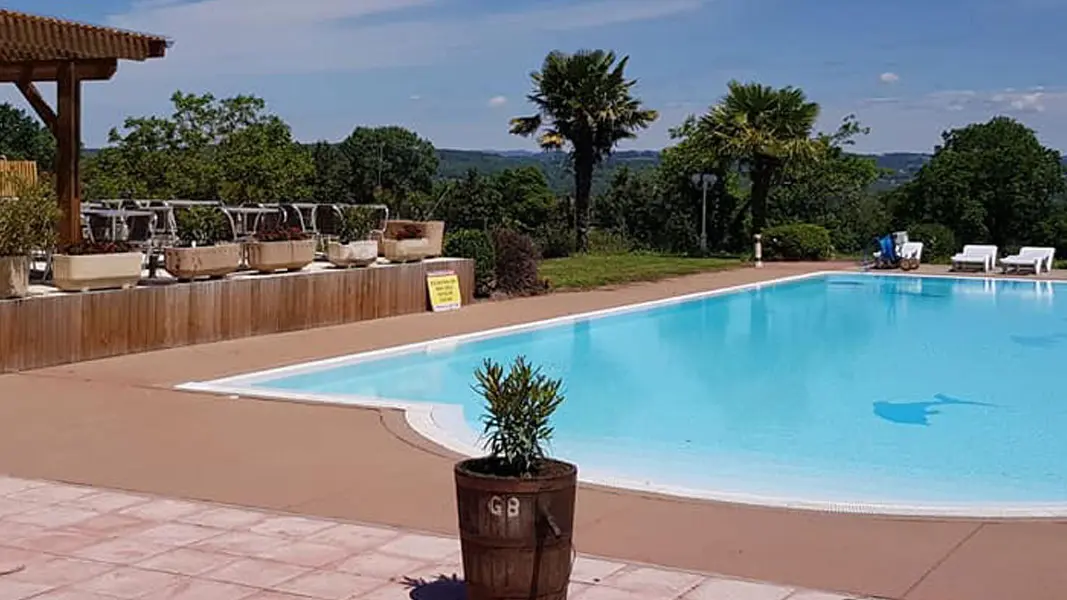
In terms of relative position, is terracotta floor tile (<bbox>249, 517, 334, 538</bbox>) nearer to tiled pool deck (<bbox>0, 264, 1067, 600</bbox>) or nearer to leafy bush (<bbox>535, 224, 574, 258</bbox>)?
tiled pool deck (<bbox>0, 264, 1067, 600</bbox>)

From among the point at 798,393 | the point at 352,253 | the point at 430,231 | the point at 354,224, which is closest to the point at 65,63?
the point at 352,253

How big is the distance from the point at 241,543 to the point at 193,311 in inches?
279

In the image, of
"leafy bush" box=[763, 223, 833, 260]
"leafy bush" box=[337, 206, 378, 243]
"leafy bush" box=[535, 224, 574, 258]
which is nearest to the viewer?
"leafy bush" box=[337, 206, 378, 243]

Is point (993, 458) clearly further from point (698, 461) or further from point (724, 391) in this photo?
point (724, 391)

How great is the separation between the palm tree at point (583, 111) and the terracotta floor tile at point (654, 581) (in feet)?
69.1

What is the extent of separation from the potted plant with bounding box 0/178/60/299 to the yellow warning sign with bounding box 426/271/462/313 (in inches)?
218

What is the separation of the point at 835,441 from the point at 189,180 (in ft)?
59.0

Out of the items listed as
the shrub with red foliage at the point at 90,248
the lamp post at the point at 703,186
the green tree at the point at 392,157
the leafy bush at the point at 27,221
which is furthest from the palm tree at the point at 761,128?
the leafy bush at the point at 27,221

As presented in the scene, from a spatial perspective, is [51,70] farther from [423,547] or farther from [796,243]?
[796,243]

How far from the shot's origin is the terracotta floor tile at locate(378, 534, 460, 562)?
4797 millimetres

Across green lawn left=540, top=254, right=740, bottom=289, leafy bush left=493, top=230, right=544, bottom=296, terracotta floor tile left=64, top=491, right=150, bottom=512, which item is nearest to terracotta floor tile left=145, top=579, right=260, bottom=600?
terracotta floor tile left=64, top=491, right=150, bottom=512

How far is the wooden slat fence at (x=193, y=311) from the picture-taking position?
9.94 m

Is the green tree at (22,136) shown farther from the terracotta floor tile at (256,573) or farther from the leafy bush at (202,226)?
the terracotta floor tile at (256,573)

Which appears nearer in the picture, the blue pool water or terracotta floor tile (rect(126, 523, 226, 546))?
terracotta floor tile (rect(126, 523, 226, 546))
